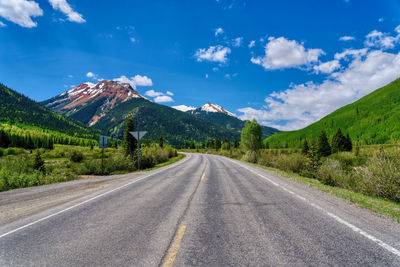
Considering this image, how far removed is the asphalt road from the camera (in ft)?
9.01

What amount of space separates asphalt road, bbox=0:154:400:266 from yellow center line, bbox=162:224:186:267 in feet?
0.05

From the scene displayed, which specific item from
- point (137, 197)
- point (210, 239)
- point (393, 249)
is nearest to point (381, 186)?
point (393, 249)

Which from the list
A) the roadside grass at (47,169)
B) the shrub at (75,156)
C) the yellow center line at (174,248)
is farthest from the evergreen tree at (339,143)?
the shrub at (75,156)

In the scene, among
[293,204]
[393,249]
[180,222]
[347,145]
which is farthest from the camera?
[347,145]

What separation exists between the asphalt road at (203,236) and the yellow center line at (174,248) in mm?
16

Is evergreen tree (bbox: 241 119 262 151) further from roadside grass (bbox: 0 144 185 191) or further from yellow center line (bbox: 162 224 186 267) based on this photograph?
yellow center line (bbox: 162 224 186 267)

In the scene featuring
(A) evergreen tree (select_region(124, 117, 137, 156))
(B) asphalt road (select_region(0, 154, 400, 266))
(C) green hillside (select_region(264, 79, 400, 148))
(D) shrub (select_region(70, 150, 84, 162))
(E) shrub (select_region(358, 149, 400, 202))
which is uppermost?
(C) green hillside (select_region(264, 79, 400, 148))

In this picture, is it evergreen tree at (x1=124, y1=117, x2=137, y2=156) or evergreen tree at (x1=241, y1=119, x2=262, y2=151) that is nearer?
evergreen tree at (x1=124, y1=117, x2=137, y2=156)

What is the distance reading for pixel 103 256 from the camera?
2871 mm

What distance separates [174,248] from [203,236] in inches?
27.6

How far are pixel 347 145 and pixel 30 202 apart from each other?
194 feet

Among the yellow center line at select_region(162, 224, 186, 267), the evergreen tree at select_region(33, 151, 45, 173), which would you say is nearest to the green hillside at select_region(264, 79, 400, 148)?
the evergreen tree at select_region(33, 151, 45, 173)

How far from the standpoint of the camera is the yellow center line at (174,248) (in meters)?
2.63

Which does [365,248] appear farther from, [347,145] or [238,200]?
[347,145]
